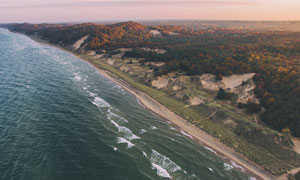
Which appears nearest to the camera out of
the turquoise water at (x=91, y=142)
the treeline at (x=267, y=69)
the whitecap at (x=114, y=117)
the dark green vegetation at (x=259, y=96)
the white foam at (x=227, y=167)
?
the turquoise water at (x=91, y=142)

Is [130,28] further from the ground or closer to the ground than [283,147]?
further from the ground

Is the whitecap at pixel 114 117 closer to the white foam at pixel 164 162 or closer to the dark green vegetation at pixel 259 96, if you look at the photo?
the white foam at pixel 164 162

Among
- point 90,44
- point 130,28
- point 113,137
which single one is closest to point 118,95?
point 113,137

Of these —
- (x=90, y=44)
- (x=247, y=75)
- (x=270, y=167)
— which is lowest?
(x=270, y=167)

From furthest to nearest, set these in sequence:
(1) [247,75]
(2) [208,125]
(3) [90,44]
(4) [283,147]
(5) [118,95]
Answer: (3) [90,44], (1) [247,75], (5) [118,95], (2) [208,125], (4) [283,147]

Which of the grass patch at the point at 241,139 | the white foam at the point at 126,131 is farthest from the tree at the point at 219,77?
the white foam at the point at 126,131

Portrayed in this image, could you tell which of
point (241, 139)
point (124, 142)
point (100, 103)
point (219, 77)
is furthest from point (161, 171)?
point (219, 77)

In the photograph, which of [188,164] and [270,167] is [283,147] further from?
[188,164]
